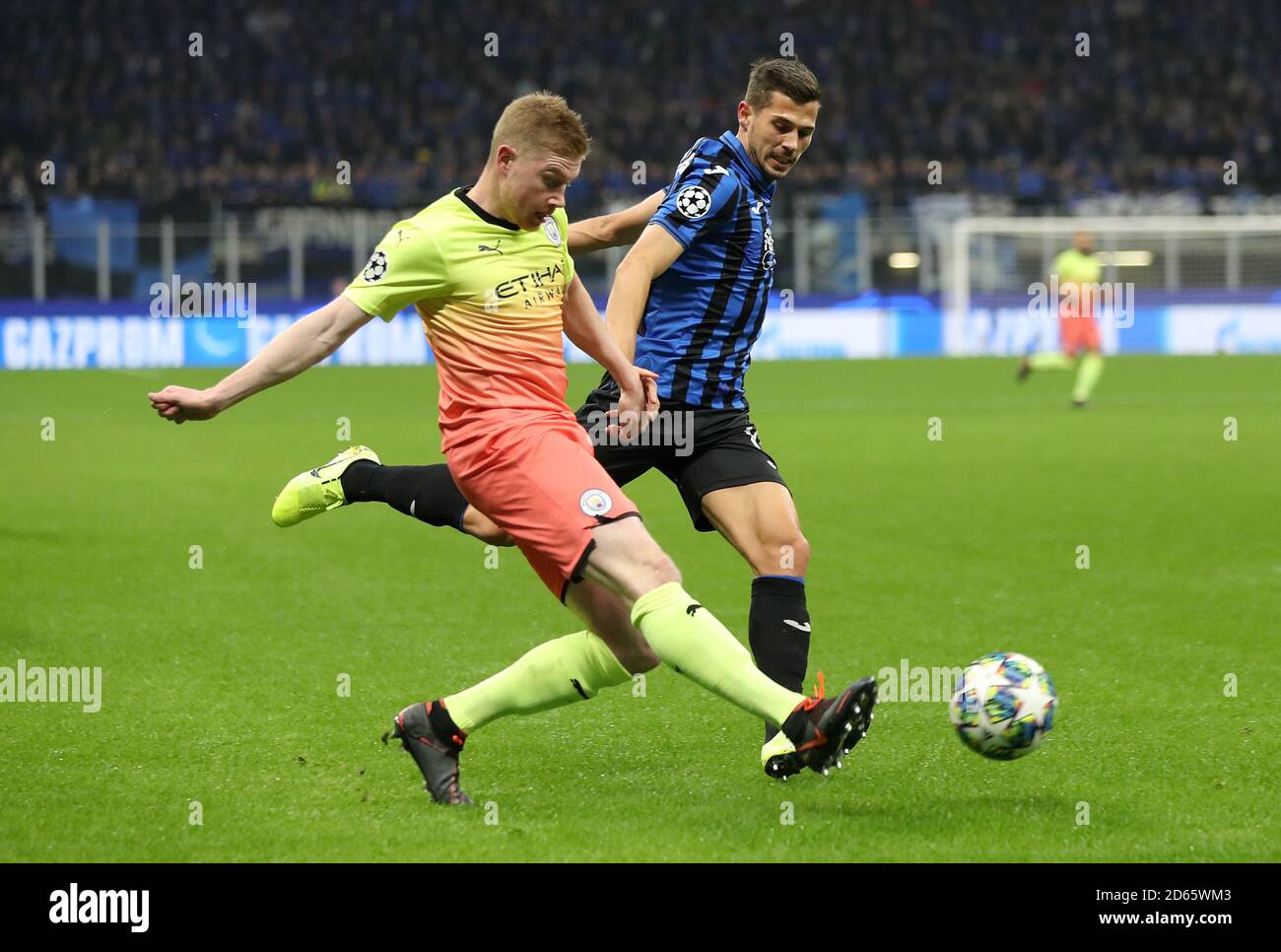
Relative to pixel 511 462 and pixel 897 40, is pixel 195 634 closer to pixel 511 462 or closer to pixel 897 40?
pixel 511 462

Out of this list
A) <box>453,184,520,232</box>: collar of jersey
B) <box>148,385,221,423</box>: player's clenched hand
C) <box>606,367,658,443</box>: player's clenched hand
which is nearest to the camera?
<box>148,385,221,423</box>: player's clenched hand

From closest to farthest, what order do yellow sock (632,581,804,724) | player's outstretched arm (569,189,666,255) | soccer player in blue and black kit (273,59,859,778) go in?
1. yellow sock (632,581,804,724)
2. soccer player in blue and black kit (273,59,859,778)
3. player's outstretched arm (569,189,666,255)

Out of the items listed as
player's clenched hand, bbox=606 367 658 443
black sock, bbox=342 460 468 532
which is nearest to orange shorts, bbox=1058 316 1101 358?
black sock, bbox=342 460 468 532

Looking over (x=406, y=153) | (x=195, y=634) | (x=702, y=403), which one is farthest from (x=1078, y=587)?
(x=406, y=153)

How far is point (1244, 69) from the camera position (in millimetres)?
35125

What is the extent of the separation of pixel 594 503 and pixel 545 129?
948 millimetres

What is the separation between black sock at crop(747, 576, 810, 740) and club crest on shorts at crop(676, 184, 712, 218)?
44.5 inches

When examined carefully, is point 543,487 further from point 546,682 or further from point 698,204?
point 698,204

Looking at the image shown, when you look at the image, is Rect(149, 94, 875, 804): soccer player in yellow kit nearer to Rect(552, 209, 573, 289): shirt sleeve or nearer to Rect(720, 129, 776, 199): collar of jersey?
Rect(552, 209, 573, 289): shirt sleeve

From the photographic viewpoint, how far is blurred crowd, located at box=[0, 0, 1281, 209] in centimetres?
3153

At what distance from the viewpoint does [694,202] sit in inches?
205

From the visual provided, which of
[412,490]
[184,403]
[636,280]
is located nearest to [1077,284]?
[412,490]

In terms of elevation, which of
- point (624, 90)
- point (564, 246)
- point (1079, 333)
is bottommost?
point (1079, 333)
